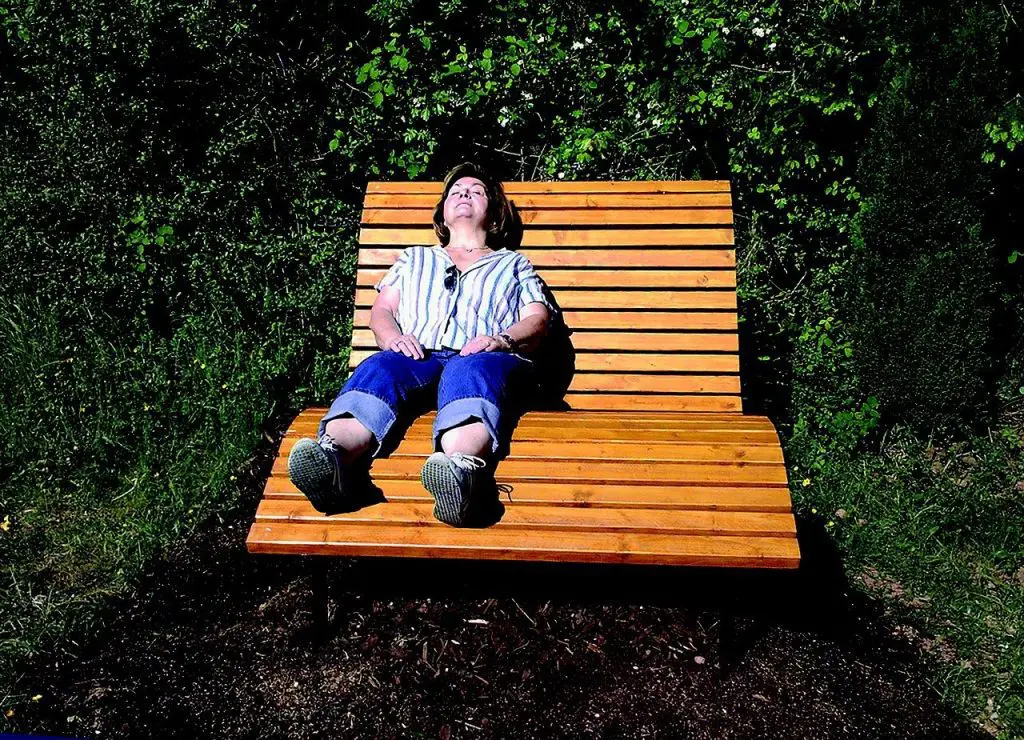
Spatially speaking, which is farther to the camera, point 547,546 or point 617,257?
point 617,257

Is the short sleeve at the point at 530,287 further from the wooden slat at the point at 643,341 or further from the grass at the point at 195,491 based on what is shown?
the grass at the point at 195,491

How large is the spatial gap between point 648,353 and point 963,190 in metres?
1.64

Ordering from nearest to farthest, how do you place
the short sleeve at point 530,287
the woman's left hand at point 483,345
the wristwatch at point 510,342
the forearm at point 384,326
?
the woman's left hand at point 483,345, the wristwatch at point 510,342, the forearm at point 384,326, the short sleeve at point 530,287

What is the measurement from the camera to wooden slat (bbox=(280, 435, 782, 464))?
10.3 feet

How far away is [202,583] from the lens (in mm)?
3746

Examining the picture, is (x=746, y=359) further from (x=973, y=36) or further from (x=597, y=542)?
(x=597, y=542)

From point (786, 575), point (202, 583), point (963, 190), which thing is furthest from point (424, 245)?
point (963, 190)

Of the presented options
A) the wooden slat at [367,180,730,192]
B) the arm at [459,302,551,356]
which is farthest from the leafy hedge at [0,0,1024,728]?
the arm at [459,302,551,356]

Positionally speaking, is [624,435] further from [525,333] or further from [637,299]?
[637,299]

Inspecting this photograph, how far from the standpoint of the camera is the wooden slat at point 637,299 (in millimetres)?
4109

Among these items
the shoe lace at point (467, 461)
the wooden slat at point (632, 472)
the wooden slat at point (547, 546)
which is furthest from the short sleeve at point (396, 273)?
the wooden slat at point (547, 546)

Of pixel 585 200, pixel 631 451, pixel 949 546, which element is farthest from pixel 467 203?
pixel 949 546

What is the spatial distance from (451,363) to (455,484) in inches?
27.8

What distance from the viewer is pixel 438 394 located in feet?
10.9
